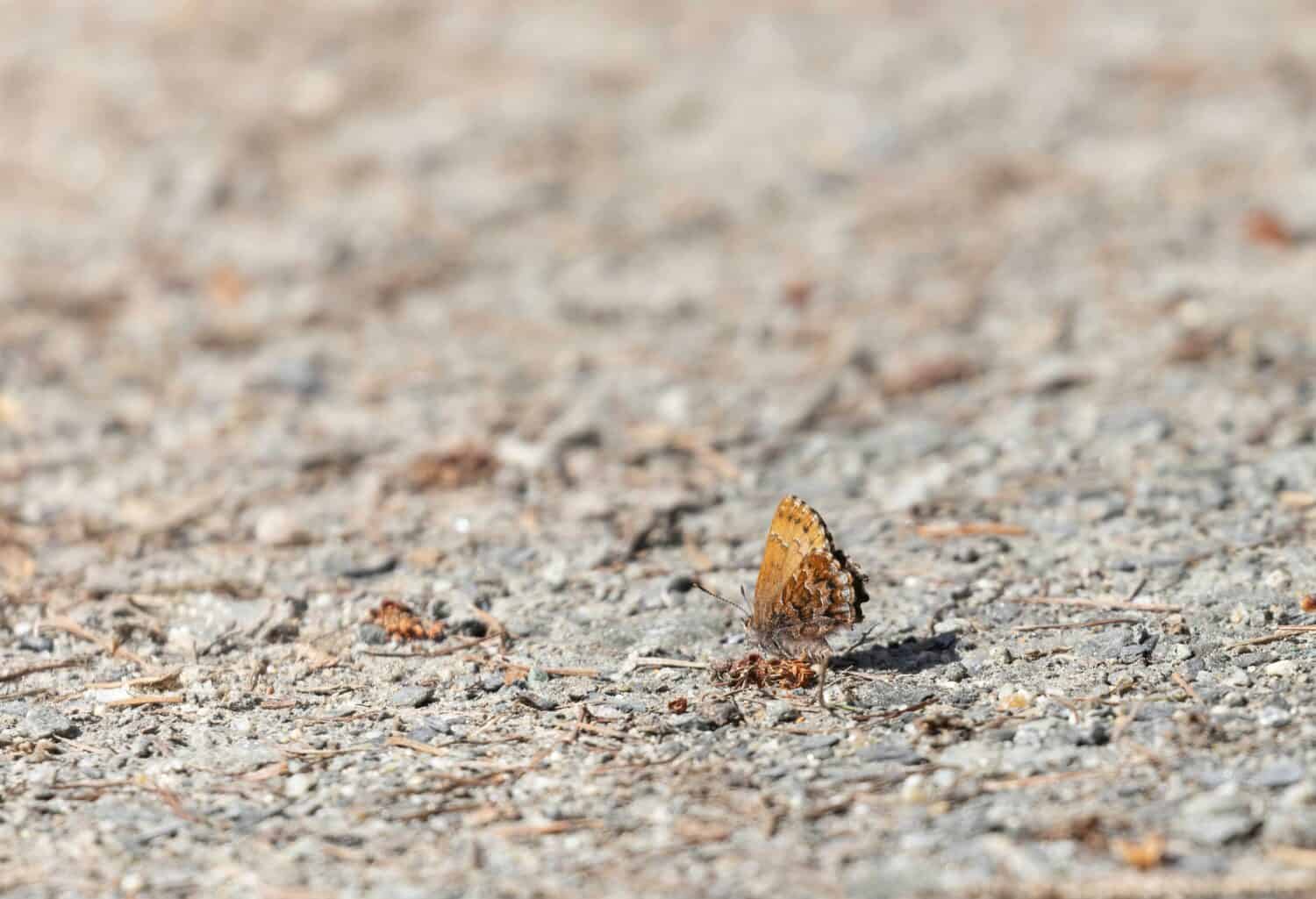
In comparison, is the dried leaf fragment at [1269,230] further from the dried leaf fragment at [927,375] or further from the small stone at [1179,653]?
the small stone at [1179,653]

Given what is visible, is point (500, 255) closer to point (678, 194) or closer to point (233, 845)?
point (678, 194)

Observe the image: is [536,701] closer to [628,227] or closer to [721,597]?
[721,597]

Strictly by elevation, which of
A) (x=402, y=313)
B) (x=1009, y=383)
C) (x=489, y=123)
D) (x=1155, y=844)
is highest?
(x=489, y=123)

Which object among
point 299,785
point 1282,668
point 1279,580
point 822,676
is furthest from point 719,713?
point 1279,580

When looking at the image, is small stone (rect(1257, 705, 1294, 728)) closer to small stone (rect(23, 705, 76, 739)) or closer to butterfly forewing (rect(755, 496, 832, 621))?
butterfly forewing (rect(755, 496, 832, 621))

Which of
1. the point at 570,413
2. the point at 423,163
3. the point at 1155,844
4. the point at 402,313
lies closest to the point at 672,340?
the point at 570,413

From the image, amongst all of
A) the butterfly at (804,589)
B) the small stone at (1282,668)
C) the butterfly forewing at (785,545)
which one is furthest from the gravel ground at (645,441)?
the butterfly forewing at (785,545)
